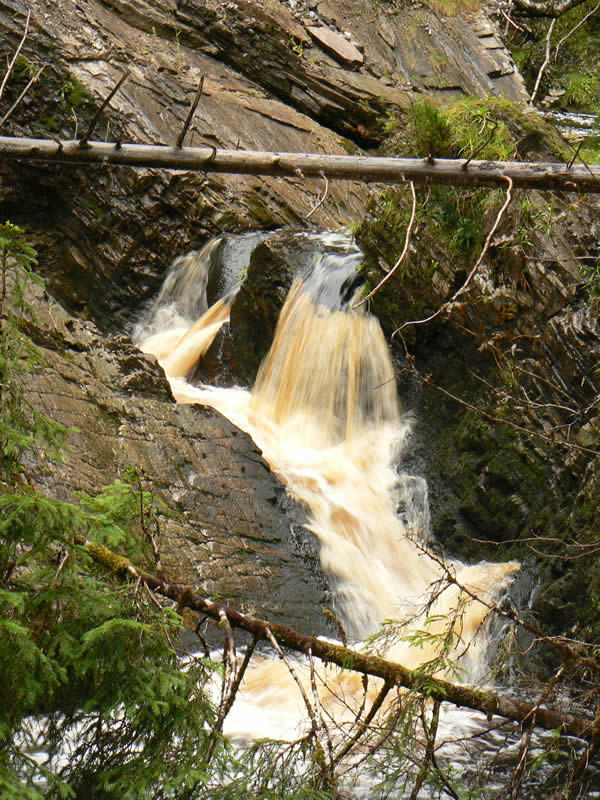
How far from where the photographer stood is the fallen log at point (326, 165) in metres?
5.76

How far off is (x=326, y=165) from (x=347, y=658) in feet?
14.4

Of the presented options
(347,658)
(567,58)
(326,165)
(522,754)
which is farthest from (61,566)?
(567,58)

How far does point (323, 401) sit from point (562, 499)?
3112 millimetres

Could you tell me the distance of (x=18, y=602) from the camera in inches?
91.1

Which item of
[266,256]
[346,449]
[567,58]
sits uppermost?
[567,58]

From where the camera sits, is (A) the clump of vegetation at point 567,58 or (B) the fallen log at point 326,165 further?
(A) the clump of vegetation at point 567,58

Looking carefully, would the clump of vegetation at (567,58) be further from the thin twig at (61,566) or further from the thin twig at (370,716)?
the thin twig at (61,566)

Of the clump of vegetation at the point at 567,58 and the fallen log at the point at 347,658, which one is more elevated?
the clump of vegetation at the point at 567,58

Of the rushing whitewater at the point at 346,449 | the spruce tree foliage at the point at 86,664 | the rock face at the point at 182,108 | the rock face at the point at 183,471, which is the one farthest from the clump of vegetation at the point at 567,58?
the spruce tree foliage at the point at 86,664

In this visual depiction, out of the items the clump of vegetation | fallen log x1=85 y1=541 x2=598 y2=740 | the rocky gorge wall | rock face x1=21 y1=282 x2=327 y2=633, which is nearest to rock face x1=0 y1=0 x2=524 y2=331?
the rocky gorge wall

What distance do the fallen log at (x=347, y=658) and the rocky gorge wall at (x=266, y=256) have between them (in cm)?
258

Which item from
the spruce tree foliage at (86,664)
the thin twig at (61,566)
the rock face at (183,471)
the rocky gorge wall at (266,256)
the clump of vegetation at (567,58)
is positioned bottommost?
the spruce tree foliage at (86,664)

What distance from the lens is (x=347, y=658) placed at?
10.2ft

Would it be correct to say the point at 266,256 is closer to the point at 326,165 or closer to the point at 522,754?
the point at 326,165
